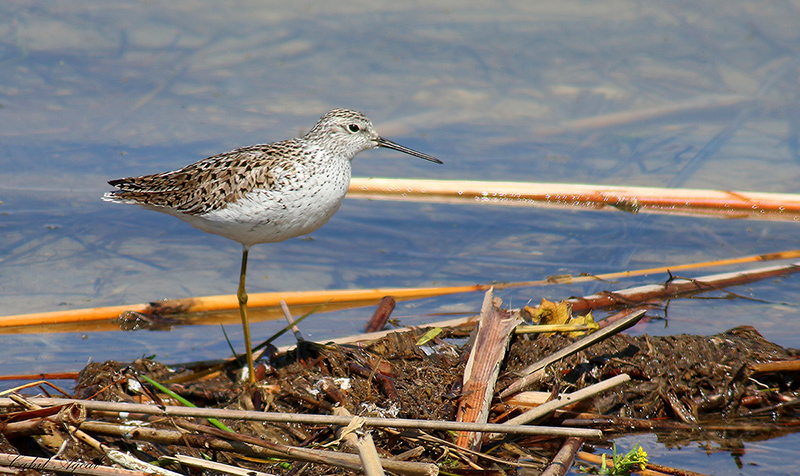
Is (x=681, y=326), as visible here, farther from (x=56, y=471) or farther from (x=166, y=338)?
(x=56, y=471)

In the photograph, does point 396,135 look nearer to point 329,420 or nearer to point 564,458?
point 564,458

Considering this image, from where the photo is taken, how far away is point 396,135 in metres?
8.17

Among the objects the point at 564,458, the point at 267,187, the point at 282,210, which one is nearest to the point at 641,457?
the point at 564,458

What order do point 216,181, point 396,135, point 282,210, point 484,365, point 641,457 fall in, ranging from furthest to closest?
point 396,135 < point 216,181 < point 282,210 < point 484,365 < point 641,457

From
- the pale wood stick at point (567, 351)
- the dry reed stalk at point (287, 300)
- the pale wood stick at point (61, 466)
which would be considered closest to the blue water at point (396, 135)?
the dry reed stalk at point (287, 300)

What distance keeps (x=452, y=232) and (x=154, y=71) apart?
405 centimetres

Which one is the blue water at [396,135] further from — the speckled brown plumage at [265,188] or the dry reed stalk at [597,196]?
the speckled brown plumage at [265,188]

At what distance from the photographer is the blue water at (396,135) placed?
619 centimetres

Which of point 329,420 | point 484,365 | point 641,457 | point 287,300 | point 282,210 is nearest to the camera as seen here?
point 329,420

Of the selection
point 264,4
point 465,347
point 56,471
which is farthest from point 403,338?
point 264,4

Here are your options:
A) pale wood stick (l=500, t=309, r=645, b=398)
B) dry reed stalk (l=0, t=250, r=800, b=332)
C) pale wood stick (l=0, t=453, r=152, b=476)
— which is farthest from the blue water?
pale wood stick (l=0, t=453, r=152, b=476)

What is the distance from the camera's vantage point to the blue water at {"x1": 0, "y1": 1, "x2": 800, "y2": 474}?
6188 millimetres

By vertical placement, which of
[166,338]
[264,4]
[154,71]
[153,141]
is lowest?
[166,338]

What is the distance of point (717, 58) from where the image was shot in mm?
9383
